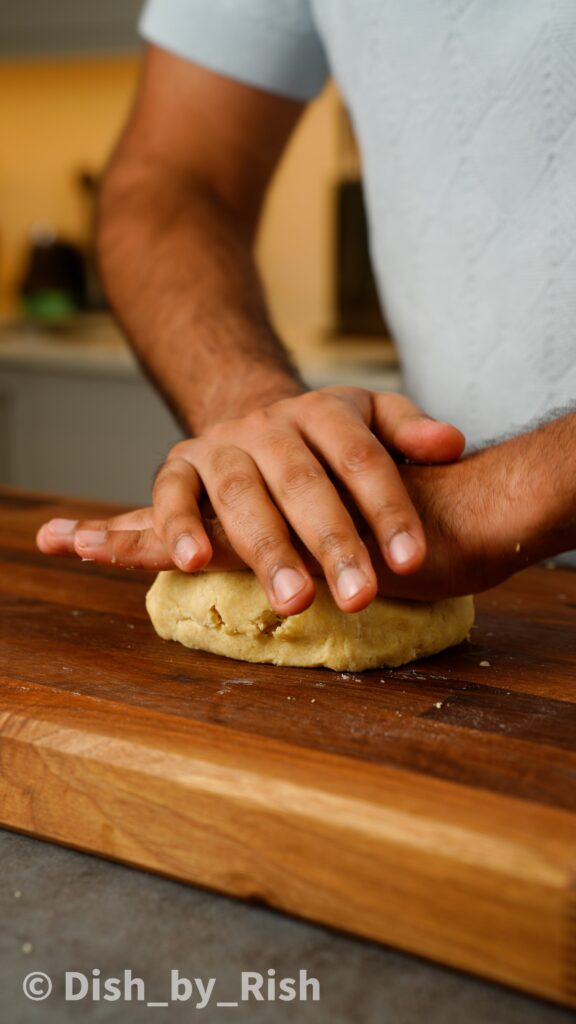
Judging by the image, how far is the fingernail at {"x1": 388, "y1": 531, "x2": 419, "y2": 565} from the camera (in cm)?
68

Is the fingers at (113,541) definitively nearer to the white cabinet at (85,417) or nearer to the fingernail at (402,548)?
the fingernail at (402,548)

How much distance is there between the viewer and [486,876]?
0.49 m

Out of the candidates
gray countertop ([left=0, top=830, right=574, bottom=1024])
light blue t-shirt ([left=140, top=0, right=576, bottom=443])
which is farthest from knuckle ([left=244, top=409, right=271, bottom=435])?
gray countertop ([left=0, top=830, right=574, bottom=1024])

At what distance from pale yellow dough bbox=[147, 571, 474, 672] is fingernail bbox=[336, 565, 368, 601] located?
7 centimetres

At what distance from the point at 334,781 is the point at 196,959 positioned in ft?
0.37

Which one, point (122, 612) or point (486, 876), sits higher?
point (486, 876)

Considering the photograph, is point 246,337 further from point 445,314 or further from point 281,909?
point 281,909

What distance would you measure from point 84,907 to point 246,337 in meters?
0.69

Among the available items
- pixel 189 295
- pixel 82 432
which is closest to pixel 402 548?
pixel 189 295

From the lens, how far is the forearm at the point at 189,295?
1.06 metres

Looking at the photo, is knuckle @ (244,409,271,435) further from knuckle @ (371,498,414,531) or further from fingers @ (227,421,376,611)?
knuckle @ (371,498,414,531)

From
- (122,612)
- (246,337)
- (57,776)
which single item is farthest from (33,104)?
(57,776)

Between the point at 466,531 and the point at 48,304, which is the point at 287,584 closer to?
the point at 466,531

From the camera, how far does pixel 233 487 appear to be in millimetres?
766
